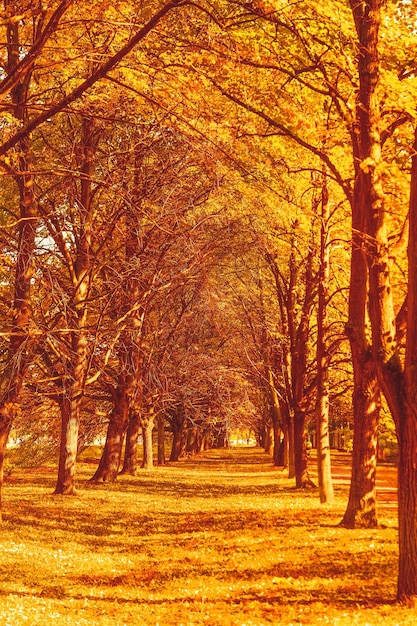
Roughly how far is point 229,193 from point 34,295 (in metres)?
8.47

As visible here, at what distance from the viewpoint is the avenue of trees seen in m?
10.8

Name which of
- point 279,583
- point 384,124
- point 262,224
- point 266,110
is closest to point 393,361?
point 279,583

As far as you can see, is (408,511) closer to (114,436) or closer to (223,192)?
(223,192)

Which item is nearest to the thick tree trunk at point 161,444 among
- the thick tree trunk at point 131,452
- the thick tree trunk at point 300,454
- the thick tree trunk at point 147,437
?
the thick tree trunk at point 147,437

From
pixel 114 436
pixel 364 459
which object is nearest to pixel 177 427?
pixel 114 436

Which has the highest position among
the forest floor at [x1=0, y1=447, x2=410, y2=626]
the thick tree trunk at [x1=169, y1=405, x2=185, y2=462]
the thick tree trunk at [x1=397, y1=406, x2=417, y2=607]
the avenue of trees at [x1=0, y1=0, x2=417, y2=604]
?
the avenue of trees at [x1=0, y1=0, x2=417, y2=604]

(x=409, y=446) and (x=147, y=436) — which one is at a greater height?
(x=147, y=436)

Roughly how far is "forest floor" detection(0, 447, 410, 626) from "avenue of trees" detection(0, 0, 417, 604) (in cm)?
135

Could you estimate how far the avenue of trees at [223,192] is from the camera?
10.8 meters

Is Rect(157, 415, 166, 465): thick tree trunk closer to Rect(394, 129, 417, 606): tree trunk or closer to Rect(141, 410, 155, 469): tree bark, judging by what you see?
Rect(141, 410, 155, 469): tree bark

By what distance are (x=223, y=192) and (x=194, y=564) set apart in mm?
6999

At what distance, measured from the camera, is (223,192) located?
50.3 ft

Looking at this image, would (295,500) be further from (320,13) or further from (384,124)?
(320,13)

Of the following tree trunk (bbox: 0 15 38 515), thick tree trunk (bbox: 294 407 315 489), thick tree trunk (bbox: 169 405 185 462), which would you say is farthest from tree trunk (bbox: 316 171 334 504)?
thick tree trunk (bbox: 169 405 185 462)
